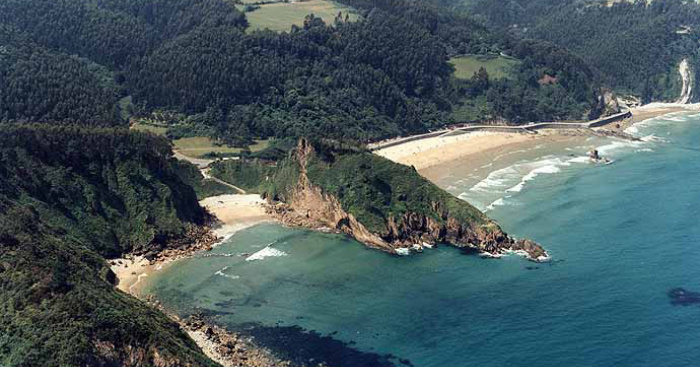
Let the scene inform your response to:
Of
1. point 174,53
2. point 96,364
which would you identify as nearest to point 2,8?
point 174,53

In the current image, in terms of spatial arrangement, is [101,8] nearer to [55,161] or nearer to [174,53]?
[174,53]

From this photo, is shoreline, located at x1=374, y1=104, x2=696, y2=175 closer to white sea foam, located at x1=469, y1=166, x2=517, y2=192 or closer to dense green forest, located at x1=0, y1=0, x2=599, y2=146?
white sea foam, located at x1=469, y1=166, x2=517, y2=192

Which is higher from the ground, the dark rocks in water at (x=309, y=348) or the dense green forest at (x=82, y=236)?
the dense green forest at (x=82, y=236)

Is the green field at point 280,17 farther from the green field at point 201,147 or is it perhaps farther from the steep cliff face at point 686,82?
the steep cliff face at point 686,82

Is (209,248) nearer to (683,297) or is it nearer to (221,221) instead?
(221,221)

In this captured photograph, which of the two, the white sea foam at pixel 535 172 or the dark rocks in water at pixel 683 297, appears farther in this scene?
the white sea foam at pixel 535 172

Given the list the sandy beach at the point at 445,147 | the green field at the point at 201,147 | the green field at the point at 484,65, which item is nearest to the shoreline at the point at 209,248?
the green field at the point at 201,147

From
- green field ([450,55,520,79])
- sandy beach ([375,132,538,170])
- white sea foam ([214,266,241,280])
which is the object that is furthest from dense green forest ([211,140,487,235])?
green field ([450,55,520,79])
